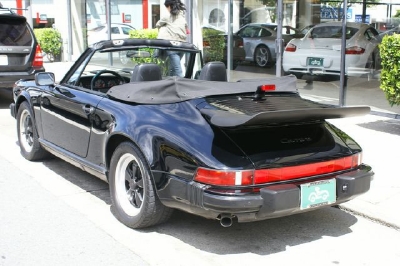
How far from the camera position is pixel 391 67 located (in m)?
7.72

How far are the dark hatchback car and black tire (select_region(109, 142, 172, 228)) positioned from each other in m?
6.19

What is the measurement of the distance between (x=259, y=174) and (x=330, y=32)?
23.1ft

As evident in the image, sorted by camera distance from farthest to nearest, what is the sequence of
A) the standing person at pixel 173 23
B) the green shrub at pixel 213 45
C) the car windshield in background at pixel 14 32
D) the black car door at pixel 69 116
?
the green shrub at pixel 213 45
the car windshield in background at pixel 14 32
the standing person at pixel 173 23
the black car door at pixel 69 116

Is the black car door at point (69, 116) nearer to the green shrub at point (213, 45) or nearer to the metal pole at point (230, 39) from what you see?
the metal pole at point (230, 39)

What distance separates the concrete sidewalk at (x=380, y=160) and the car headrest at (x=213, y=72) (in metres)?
1.61

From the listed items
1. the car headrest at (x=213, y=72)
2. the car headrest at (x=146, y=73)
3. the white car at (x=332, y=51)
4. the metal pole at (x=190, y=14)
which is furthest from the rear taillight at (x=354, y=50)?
the car headrest at (x=146, y=73)

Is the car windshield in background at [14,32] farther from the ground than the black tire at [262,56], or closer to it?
farther from the ground

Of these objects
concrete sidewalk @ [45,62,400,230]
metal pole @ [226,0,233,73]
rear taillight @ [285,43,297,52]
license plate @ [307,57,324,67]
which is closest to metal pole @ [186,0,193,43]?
metal pole @ [226,0,233,73]

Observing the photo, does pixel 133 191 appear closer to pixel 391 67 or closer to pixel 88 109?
pixel 88 109

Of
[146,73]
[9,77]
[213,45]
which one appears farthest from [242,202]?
[213,45]

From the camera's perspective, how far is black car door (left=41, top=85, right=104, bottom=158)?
16.9ft

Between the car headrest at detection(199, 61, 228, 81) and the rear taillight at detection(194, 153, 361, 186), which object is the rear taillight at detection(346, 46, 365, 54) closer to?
the car headrest at detection(199, 61, 228, 81)

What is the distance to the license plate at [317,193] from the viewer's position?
4062 millimetres

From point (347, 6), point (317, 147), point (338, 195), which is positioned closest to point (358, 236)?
point (338, 195)
